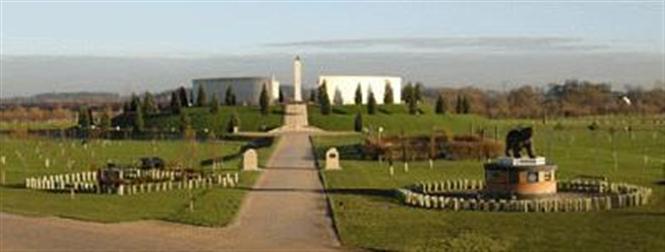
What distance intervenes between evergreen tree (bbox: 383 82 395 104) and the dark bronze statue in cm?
6422

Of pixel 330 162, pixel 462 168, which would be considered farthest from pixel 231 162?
pixel 462 168

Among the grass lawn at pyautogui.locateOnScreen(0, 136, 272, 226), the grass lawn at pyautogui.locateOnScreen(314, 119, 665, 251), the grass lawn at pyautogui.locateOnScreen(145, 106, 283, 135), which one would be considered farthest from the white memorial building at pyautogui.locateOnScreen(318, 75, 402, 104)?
the grass lawn at pyautogui.locateOnScreen(314, 119, 665, 251)

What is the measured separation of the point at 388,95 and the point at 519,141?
66.1 metres

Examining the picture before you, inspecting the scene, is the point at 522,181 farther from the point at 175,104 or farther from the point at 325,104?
the point at 175,104

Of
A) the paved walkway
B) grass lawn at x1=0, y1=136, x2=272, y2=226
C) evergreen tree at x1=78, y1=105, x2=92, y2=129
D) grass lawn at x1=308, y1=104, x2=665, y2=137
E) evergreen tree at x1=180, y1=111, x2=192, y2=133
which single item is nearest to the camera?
the paved walkway

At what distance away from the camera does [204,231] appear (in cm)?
2959

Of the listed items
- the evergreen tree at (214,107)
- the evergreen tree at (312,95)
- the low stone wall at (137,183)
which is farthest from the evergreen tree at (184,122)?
the low stone wall at (137,183)

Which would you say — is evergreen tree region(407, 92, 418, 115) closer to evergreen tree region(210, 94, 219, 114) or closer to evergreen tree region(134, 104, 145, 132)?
evergreen tree region(210, 94, 219, 114)

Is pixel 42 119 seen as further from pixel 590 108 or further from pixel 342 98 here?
pixel 590 108

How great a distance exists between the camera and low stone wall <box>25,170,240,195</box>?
41.8 m

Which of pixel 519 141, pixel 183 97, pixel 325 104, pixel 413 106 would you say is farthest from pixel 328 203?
pixel 183 97

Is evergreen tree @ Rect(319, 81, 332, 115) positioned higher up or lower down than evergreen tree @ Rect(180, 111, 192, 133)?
higher up

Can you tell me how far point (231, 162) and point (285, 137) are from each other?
21.8m

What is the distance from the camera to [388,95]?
341ft
